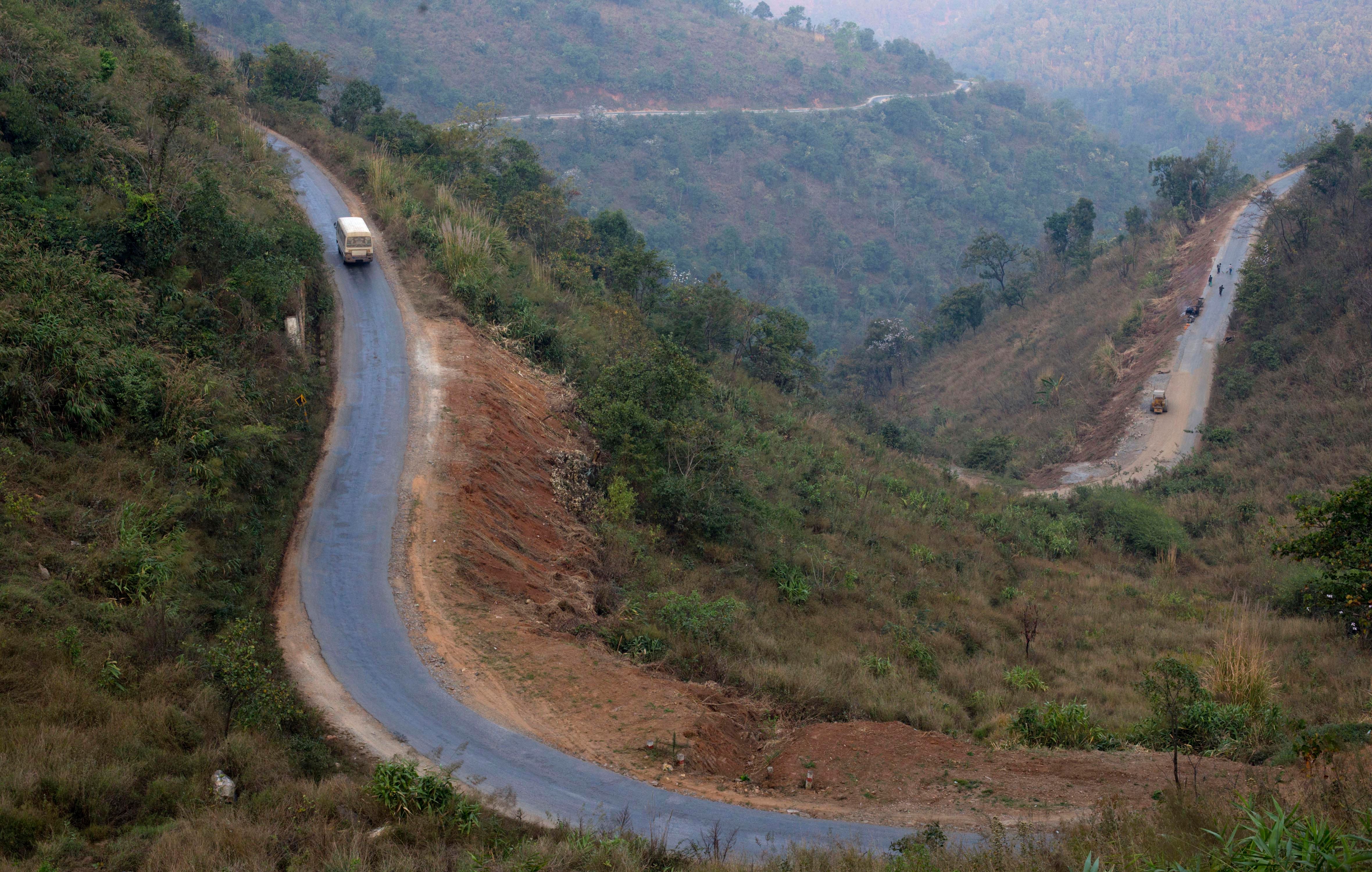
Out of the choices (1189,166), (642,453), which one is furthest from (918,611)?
(1189,166)

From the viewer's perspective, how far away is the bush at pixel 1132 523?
23.8m

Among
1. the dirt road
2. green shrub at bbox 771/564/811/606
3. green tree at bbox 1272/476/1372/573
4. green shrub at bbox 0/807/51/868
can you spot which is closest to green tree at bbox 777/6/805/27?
the dirt road

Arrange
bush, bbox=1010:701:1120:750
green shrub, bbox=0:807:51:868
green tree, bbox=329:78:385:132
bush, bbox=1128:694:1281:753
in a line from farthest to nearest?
green tree, bbox=329:78:385:132 → bush, bbox=1010:701:1120:750 → bush, bbox=1128:694:1281:753 → green shrub, bbox=0:807:51:868

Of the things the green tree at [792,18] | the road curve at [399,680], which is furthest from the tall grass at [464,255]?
the green tree at [792,18]

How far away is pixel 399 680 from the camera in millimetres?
10648

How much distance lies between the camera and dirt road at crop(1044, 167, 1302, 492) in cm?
3416

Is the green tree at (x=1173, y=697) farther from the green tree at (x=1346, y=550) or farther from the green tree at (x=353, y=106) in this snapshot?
the green tree at (x=353, y=106)

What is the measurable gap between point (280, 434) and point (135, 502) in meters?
4.42

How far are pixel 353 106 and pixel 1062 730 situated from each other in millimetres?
42814

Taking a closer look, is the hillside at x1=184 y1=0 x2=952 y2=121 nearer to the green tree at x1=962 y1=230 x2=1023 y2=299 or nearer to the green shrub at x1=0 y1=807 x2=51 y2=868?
the green tree at x1=962 y1=230 x2=1023 y2=299

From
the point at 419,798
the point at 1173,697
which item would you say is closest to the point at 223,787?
the point at 419,798

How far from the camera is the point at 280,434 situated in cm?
1484

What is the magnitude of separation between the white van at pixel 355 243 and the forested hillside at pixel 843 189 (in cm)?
5751

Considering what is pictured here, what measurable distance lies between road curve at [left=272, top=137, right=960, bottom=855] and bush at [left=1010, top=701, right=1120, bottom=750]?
139 inches
